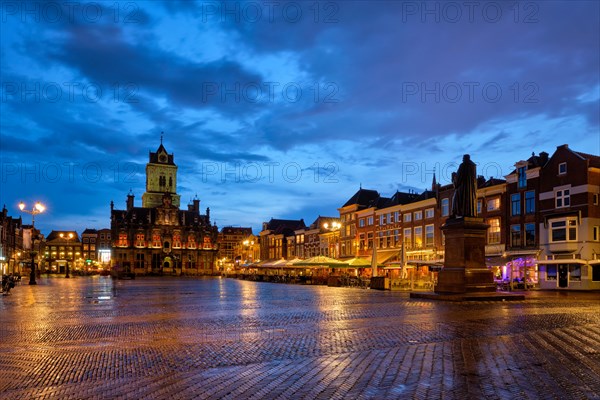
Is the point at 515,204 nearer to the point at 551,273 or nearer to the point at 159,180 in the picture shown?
the point at 551,273

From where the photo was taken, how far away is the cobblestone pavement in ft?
23.9

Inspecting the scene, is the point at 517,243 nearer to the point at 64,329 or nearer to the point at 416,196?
the point at 416,196

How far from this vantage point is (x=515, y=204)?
148 feet

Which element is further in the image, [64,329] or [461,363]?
[64,329]

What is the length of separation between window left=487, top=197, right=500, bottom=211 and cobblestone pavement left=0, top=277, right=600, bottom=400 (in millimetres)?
31379

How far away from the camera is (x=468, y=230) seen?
23422 mm

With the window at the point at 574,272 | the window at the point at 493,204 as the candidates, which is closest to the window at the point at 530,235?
the window at the point at 493,204

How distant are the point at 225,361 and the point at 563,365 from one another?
573 centimetres

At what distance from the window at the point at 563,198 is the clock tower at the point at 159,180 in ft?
404

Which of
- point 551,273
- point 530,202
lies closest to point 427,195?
point 530,202

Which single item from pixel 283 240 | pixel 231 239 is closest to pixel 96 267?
pixel 231 239

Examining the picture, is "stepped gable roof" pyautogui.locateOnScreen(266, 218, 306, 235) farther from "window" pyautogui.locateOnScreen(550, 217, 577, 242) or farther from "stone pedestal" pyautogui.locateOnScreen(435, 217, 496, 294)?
"stone pedestal" pyautogui.locateOnScreen(435, 217, 496, 294)

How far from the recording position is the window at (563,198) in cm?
4041

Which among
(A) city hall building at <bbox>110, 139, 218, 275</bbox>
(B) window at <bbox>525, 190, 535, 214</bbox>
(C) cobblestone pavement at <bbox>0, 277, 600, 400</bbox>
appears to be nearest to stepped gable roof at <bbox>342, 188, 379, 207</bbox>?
(B) window at <bbox>525, 190, 535, 214</bbox>
